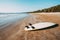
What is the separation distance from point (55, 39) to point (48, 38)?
1.32ft

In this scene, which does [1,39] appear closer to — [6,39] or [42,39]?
[6,39]

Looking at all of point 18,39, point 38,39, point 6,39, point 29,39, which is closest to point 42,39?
point 38,39

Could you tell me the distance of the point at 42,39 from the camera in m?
7.00

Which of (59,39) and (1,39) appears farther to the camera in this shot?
(1,39)

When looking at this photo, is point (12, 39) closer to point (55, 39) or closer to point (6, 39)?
point (6, 39)

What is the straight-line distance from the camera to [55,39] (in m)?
6.88

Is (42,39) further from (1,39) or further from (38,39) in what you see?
(1,39)

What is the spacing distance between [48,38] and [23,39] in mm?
1229

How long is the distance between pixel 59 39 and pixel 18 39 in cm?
201

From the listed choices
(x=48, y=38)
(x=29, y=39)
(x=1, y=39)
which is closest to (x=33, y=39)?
(x=29, y=39)

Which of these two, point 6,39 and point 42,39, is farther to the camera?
point 6,39

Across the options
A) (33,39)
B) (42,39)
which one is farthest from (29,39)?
(42,39)

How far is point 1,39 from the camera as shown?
7.61m

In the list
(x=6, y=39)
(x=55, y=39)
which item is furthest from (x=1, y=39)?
(x=55, y=39)
